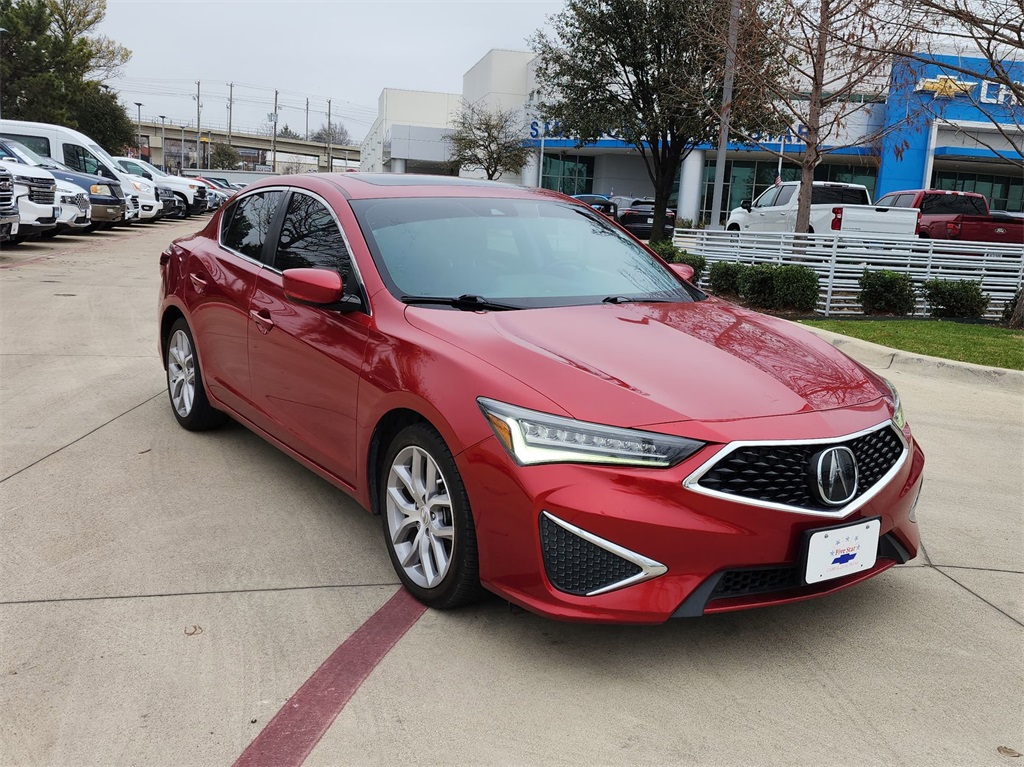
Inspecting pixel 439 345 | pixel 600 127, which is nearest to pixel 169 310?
pixel 439 345

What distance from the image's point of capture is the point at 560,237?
4.59 meters

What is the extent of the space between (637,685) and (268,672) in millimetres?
1202

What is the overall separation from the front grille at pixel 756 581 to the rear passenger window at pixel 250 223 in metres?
3.06

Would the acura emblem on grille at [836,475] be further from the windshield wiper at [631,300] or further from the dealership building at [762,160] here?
the dealership building at [762,160]

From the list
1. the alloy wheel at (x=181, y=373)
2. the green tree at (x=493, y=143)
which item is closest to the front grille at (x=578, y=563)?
the alloy wheel at (x=181, y=373)

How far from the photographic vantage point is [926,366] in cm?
858

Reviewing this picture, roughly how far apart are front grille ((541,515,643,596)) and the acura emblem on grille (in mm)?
650

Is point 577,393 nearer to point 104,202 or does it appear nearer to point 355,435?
point 355,435

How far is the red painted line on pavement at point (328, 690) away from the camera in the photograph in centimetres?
265

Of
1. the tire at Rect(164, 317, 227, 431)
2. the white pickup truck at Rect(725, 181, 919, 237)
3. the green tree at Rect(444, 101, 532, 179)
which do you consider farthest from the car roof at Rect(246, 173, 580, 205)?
the green tree at Rect(444, 101, 532, 179)

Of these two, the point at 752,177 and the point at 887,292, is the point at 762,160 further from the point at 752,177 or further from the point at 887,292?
the point at 887,292

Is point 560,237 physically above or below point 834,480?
above

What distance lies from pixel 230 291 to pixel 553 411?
2.67m

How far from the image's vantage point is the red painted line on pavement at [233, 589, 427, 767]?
2.65m
